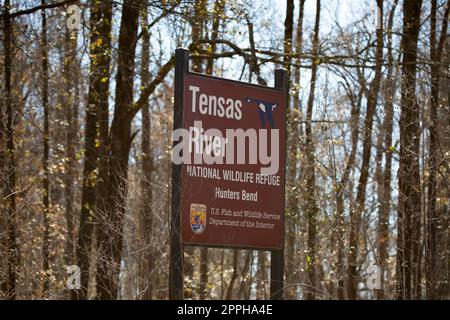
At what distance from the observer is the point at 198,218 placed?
970 cm

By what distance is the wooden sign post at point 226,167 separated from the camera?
9.64 meters

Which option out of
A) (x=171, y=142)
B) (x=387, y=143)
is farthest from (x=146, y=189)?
(x=387, y=143)

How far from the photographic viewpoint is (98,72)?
16891mm

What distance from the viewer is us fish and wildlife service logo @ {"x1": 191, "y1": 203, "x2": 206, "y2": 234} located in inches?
380

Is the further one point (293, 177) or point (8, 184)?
point (293, 177)

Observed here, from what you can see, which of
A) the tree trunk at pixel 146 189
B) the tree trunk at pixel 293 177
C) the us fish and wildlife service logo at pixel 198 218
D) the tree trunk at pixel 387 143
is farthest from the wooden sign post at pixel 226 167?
the tree trunk at pixel 387 143

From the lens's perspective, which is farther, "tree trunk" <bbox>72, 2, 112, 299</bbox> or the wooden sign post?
"tree trunk" <bbox>72, 2, 112, 299</bbox>

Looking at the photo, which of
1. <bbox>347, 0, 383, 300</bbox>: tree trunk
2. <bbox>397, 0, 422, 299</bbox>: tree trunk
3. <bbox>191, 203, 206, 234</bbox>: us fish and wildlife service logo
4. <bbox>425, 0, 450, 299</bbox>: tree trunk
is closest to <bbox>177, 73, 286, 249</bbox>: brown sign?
<bbox>191, 203, 206, 234</bbox>: us fish and wildlife service logo

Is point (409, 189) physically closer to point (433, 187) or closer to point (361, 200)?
point (433, 187)

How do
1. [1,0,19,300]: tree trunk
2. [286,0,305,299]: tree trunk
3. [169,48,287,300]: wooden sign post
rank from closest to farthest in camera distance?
1. [169,48,287,300]: wooden sign post
2. [1,0,19,300]: tree trunk
3. [286,0,305,299]: tree trunk

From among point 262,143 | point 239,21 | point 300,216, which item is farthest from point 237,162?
point 300,216

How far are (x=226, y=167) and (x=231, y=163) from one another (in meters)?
0.08

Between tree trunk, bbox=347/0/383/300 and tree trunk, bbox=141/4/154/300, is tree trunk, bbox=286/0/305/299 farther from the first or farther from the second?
tree trunk, bbox=141/4/154/300

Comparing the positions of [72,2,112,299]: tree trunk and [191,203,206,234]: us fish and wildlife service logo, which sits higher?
[72,2,112,299]: tree trunk
